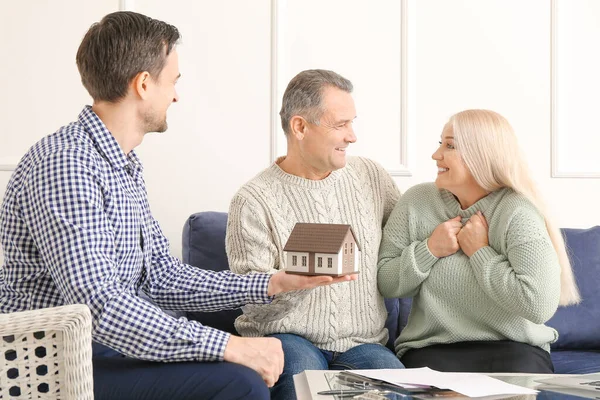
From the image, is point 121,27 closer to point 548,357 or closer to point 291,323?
point 291,323

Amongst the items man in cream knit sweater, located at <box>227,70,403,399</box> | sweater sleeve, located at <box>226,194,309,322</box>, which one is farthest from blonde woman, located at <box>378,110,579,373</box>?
sweater sleeve, located at <box>226,194,309,322</box>

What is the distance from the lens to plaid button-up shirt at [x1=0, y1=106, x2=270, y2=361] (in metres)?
1.60

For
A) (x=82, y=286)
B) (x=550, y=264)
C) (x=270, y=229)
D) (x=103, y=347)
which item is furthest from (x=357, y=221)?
(x=82, y=286)

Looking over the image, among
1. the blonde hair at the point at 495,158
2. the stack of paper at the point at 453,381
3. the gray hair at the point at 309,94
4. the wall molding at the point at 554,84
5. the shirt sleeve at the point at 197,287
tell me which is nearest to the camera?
the stack of paper at the point at 453,381

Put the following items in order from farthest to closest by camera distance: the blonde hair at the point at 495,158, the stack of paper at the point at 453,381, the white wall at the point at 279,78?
1. the white wall at the point at 279,78
2. the blonde hair at the point at 495,158
3. the stack of paper at the point at 453,381

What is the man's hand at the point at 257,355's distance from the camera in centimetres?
166

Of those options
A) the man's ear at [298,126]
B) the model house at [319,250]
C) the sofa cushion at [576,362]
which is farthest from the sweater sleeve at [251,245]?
the sofa cushion at [576,362]

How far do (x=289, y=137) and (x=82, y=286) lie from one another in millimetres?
1067

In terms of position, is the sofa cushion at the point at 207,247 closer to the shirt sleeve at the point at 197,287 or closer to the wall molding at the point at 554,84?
the shirt sleeve at the point at 197,287

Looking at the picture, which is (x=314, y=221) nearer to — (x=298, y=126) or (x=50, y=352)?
(x=298, y=126)

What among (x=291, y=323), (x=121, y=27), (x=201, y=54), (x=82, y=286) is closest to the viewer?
(x=82, y=286)

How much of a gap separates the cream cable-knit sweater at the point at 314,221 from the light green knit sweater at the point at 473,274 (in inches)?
2.9

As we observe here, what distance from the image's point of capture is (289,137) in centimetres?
250

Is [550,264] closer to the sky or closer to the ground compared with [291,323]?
closer to the sky
